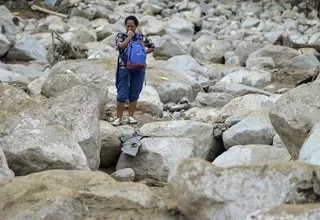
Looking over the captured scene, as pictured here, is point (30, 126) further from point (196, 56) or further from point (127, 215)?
point (196, 56)

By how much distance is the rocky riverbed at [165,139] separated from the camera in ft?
10.2

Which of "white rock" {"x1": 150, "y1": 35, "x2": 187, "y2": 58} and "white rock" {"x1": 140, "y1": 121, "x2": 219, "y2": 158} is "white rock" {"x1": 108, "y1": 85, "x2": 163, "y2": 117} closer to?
"white rock" {"x1": 140, "y1": 121, "x2": 219, "y2": 158}

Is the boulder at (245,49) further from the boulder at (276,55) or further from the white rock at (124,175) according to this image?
the white rock at (124,175)

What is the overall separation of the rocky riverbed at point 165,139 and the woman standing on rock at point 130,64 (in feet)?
0.76

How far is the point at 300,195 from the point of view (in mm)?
3055

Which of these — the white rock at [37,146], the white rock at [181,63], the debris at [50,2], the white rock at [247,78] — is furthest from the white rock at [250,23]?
the white rock at [37,146]

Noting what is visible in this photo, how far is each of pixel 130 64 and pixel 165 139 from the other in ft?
3.39

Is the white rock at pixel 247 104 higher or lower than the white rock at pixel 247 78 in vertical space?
higher

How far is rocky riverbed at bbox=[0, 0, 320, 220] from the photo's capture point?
312 cm

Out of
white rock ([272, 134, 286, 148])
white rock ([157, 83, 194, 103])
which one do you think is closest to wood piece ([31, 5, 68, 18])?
white rock ([157, 83, 194, 103])

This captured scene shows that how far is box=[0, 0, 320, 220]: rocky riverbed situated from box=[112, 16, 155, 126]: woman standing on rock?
0.23m

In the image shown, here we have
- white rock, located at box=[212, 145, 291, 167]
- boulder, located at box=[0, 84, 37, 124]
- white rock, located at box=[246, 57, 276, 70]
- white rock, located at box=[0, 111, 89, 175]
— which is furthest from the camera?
white rock, located at box=[246, 57, 276, 70]

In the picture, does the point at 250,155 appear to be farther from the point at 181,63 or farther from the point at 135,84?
the point at 181,63

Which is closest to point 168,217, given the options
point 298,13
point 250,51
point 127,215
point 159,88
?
point 127,215
